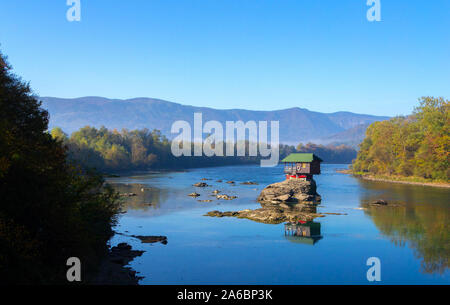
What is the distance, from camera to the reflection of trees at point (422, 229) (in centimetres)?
2814

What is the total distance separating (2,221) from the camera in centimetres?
1669

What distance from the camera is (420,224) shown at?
41156 mm

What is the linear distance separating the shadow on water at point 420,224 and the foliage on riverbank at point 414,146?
24.2m

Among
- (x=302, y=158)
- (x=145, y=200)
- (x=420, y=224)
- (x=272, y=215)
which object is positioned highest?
(x=302, y=158)

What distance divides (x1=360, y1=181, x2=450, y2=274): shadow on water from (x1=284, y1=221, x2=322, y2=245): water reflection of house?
6.56 meters

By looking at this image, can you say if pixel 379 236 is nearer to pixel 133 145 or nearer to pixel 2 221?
pixel 2 221

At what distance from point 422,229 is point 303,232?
493 inches

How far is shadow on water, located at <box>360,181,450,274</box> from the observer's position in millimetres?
28656

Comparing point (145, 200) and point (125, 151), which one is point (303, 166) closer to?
point (145, 200)

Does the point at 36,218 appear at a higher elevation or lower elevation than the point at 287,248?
higher

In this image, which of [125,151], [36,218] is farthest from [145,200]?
[125,151]

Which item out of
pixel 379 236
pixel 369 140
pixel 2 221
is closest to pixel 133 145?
pixel 369 140

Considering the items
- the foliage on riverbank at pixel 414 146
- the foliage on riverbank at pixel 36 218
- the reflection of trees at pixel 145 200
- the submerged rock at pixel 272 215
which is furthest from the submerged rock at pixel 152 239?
the foliage on riverbank at pixel 414 146
